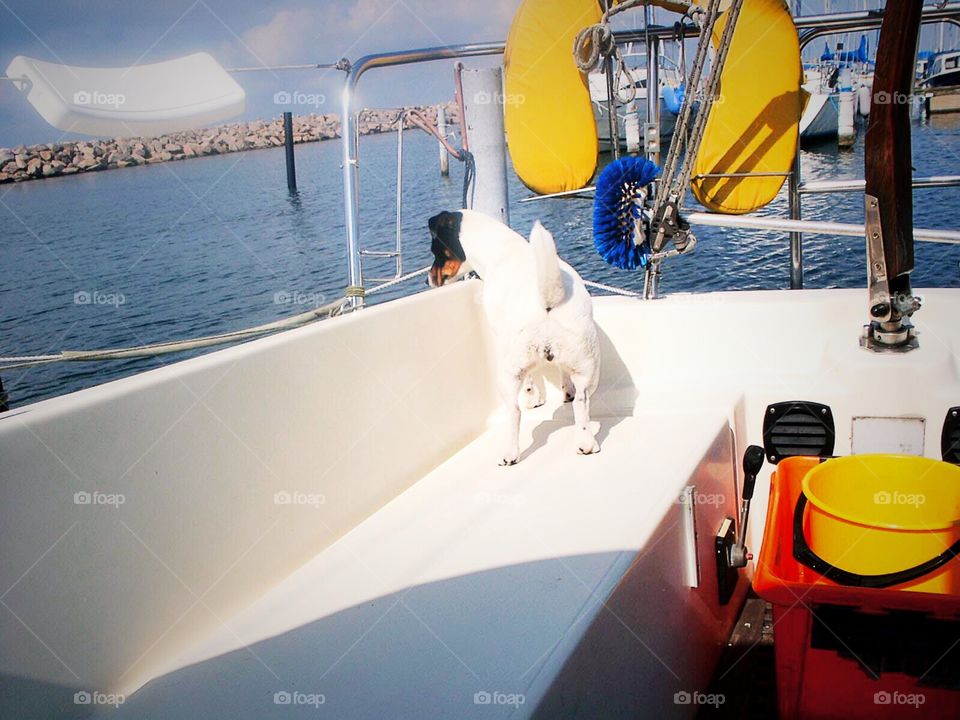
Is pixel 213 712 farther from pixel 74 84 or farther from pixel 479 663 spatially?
pixel 74 84

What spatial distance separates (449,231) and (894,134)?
1.36 m

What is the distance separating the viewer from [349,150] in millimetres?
2725

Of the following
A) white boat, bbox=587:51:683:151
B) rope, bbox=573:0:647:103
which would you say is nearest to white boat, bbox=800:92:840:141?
white boat, bbox=587:51:683:151

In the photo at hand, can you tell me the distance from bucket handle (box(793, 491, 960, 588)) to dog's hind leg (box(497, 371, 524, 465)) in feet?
3.01

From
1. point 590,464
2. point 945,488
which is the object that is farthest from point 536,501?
point 945,488

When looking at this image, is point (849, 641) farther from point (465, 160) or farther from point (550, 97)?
point (465, 160)

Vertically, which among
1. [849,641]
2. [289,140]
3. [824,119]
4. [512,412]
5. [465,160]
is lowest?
[849,641]

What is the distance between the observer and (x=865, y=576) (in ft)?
3.73

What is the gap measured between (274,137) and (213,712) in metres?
20.3

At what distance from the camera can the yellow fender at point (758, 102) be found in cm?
257

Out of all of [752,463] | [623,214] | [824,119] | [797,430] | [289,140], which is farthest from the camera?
[824,119]

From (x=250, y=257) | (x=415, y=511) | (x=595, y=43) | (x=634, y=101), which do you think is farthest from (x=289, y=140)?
(x=415, y=511)

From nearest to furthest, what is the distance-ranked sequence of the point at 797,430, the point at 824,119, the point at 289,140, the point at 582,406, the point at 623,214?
1. the point at 797,430
2. the point at 582,406
3. the point at 623,214
4. the point at 289,140
5. the point at 824,119

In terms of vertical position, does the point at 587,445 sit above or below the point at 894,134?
below
